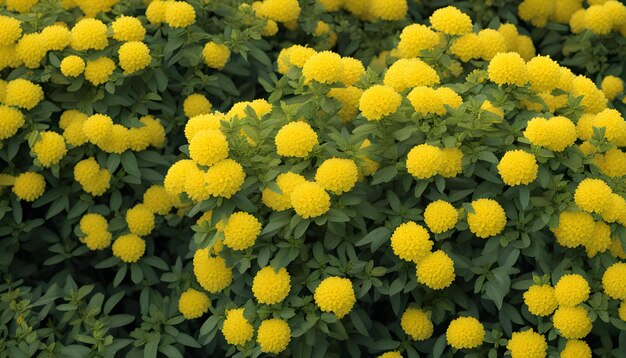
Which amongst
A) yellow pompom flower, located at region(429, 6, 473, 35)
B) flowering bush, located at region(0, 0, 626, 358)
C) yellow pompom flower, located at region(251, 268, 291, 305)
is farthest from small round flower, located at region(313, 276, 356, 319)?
yellow pompom flower, located at region(429, 6, 473, 35)

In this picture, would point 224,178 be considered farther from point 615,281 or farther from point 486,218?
point 615,281

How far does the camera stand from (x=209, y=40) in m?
4.00

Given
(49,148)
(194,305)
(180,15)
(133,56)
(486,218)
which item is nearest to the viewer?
(486,218)

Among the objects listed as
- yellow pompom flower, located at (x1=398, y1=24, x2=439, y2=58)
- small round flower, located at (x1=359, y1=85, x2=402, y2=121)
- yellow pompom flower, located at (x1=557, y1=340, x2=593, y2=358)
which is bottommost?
yellow pompom flower, located at (x1=557, y1=340, x2=593, y2=358)

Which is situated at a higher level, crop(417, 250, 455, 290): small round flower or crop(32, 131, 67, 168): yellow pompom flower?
crop(417, 250, 455, 290): small round flower

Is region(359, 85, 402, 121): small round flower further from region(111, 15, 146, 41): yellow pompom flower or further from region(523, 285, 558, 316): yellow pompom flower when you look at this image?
region(111, 15, 146, 41): yellow pompom flower

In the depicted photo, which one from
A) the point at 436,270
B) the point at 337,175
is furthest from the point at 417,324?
the point at 337,175

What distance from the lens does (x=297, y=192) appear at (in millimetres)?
2943

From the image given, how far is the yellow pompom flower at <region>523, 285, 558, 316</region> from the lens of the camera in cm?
300

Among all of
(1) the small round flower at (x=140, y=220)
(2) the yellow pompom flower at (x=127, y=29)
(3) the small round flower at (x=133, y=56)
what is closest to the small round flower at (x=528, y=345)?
(1) the small round flower at (x=140, y=220)

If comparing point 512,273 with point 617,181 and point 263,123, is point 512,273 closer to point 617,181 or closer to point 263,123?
point 617,181

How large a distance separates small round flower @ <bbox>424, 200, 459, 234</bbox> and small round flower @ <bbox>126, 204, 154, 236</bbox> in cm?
129

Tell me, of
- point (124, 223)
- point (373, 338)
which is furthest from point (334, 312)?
point (124, 223)

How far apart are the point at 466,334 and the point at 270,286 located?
Answer: 0.74 metres
